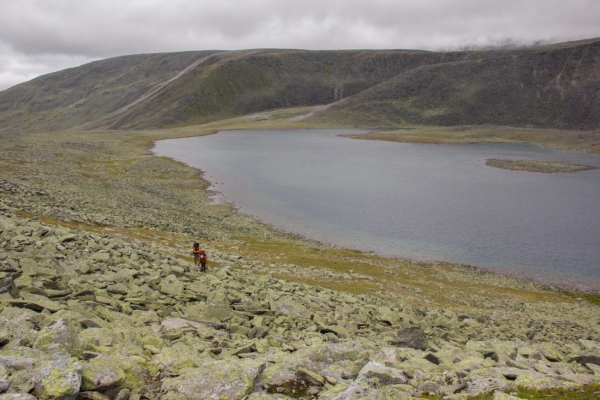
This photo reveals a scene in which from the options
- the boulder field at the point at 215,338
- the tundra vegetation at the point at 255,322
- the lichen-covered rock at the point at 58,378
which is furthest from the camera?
the tundra vegetation at the point at 255,322

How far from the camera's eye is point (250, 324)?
16500mm

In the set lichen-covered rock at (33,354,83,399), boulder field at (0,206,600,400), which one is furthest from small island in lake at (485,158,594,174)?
lichen-covered rock at (33,354,83,399)

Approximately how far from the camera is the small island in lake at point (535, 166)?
8869cm

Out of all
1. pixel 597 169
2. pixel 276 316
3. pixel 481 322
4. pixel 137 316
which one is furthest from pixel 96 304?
pixel 597 169

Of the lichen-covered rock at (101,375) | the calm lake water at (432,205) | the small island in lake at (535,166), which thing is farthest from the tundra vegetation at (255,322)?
the small island in lake at (535,166)

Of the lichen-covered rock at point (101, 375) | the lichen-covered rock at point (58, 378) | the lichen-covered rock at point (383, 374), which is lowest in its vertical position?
the lichen-covered rock at point (383, 374)

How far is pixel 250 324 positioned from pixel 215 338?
2899 mm

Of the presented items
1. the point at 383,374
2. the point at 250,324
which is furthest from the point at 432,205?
the point at 383,374

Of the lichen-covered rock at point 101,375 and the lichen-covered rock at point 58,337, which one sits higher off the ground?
the lichen-covered rock at point 58,337

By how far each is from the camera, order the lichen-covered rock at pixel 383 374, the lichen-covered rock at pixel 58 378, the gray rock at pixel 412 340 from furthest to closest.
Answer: the gray rock at pixel 412 340, the lichen-covered rock at pixel 383 374, the lichen-covered rock at pixel 58 378

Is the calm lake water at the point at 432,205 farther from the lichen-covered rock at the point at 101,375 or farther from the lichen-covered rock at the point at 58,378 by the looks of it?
the lichen-covered rock at the point at 58,378

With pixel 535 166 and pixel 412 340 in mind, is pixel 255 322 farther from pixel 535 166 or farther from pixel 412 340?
pixel 535 166

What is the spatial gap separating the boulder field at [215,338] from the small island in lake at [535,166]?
75.0 meters

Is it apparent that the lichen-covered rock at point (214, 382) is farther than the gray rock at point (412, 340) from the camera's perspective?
No
